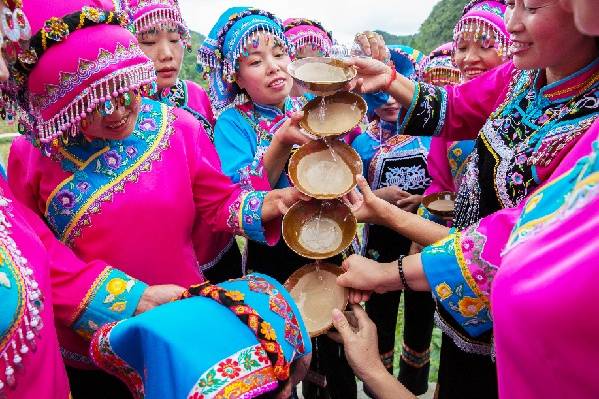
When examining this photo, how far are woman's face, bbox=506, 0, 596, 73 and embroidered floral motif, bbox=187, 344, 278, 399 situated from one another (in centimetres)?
126

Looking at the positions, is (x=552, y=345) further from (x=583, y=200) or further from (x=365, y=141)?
(x=365, y=141)

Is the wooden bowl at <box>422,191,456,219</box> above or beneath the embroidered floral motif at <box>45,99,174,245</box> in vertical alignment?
beneath

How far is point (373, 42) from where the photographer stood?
2.53 m

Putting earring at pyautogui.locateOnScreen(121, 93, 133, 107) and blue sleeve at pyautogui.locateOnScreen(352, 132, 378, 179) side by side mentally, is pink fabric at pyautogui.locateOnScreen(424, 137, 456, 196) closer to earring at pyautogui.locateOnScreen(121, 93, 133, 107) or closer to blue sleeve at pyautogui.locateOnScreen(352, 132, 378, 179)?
blue sleeve at pyautogui.locateOnScreen(352, 132, 378, 179)

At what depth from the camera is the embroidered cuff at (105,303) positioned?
1.71m

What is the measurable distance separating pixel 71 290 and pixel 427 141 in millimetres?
2333

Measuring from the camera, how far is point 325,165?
7.31 feet

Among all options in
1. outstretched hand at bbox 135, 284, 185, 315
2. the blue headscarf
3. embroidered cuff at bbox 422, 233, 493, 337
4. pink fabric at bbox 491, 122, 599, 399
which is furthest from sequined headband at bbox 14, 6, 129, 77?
the blue headscarf

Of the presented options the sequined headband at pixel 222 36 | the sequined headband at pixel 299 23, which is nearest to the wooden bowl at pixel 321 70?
the sequined headband at pixel 222 36

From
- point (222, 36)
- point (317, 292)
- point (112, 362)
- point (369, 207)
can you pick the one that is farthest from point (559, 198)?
point (222, 36)

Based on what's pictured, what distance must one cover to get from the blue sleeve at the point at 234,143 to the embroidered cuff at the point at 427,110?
87cm

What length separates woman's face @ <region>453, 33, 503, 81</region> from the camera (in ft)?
9.74

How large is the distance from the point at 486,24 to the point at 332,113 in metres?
1.38

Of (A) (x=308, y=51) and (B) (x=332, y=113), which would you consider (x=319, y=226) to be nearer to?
(B) (x=332, y=113)
